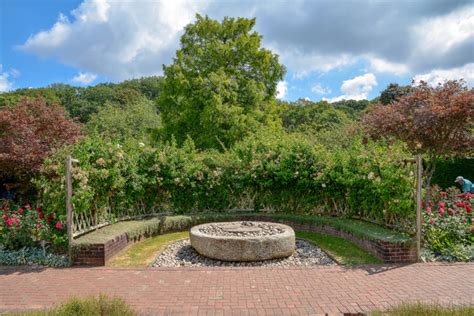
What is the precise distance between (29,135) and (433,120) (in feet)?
36.1

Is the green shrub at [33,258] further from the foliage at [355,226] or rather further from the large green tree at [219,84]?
the large green tree at [219,84]

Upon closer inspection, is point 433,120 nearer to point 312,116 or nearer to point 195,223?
point 195,223

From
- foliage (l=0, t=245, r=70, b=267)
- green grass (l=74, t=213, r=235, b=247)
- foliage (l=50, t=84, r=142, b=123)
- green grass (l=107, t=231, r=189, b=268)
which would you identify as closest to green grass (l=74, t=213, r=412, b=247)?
green grass (l=74, t=213, r=235, b=247)

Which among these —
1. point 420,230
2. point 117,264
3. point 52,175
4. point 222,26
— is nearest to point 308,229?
point 420,230

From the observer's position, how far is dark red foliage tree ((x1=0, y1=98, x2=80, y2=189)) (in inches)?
362

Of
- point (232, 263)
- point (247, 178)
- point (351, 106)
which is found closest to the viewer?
point (232, 263)

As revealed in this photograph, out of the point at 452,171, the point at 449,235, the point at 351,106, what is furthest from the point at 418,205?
the point at 351,106

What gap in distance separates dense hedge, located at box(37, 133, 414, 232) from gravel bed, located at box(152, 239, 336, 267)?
5.74 feet

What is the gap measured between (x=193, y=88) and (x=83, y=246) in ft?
39.7

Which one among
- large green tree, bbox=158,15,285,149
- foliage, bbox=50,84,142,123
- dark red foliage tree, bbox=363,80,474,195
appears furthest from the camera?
foliage, bbox=50,84,142,123

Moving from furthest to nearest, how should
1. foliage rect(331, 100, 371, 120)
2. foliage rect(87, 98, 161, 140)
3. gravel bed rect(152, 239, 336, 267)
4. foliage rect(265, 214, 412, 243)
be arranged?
foliage rect(331, 100, 371, 120) → foliage rect(87, 98, 161, 140) → gravel bed rect(152, 239, 336, 267) → foliage rect(265, 214, 412, 243)

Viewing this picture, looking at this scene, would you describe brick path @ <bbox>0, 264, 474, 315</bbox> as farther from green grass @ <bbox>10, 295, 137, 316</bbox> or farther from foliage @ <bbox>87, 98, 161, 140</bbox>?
foliage @ <bbox>87, 98, 161, 140</bbox>

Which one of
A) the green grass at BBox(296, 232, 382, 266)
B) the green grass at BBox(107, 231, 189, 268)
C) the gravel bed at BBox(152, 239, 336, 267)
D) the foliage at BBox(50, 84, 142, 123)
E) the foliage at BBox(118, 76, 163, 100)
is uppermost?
the foliage at BBox(118, 76, 163, 100)

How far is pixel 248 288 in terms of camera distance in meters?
5.04
